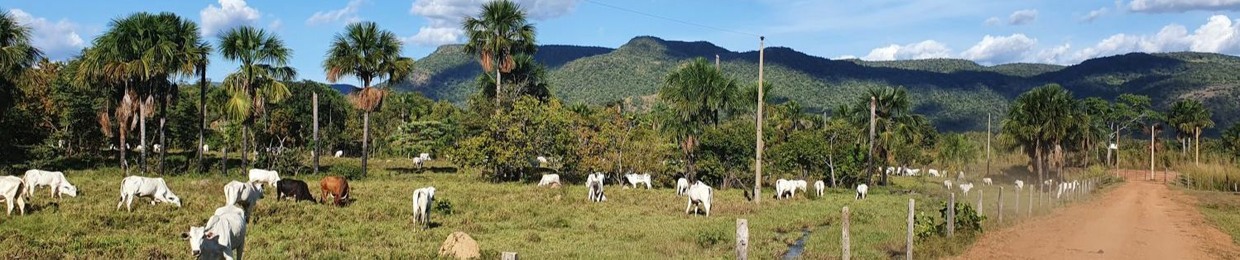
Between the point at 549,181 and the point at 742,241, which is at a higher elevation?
the point at 742,241

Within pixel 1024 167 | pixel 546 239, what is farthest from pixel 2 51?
pixel 1024 167

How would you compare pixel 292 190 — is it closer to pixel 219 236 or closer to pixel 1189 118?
pixel 219 236

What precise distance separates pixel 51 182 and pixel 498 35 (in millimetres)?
23558

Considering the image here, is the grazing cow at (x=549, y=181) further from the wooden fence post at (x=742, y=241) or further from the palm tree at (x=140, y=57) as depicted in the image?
the wooden fence post at (x=742, y=241)

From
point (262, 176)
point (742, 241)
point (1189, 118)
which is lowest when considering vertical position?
point (262, 176)

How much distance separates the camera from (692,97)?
4184 centimetres

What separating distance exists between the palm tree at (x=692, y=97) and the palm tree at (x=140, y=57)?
22736 mm

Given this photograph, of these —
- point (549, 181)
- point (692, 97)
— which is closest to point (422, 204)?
point (549, 181)

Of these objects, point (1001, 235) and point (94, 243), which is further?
point (1001, 235)

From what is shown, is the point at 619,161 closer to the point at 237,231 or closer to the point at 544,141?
the point at 544,141

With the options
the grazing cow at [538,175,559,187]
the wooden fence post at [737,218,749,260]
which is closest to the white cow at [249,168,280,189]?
the grazing cow at [538,175,559,187]

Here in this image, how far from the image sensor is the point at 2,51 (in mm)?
31625

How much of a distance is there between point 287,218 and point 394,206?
146 inches

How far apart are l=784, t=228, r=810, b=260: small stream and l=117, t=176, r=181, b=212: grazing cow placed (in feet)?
47.5
